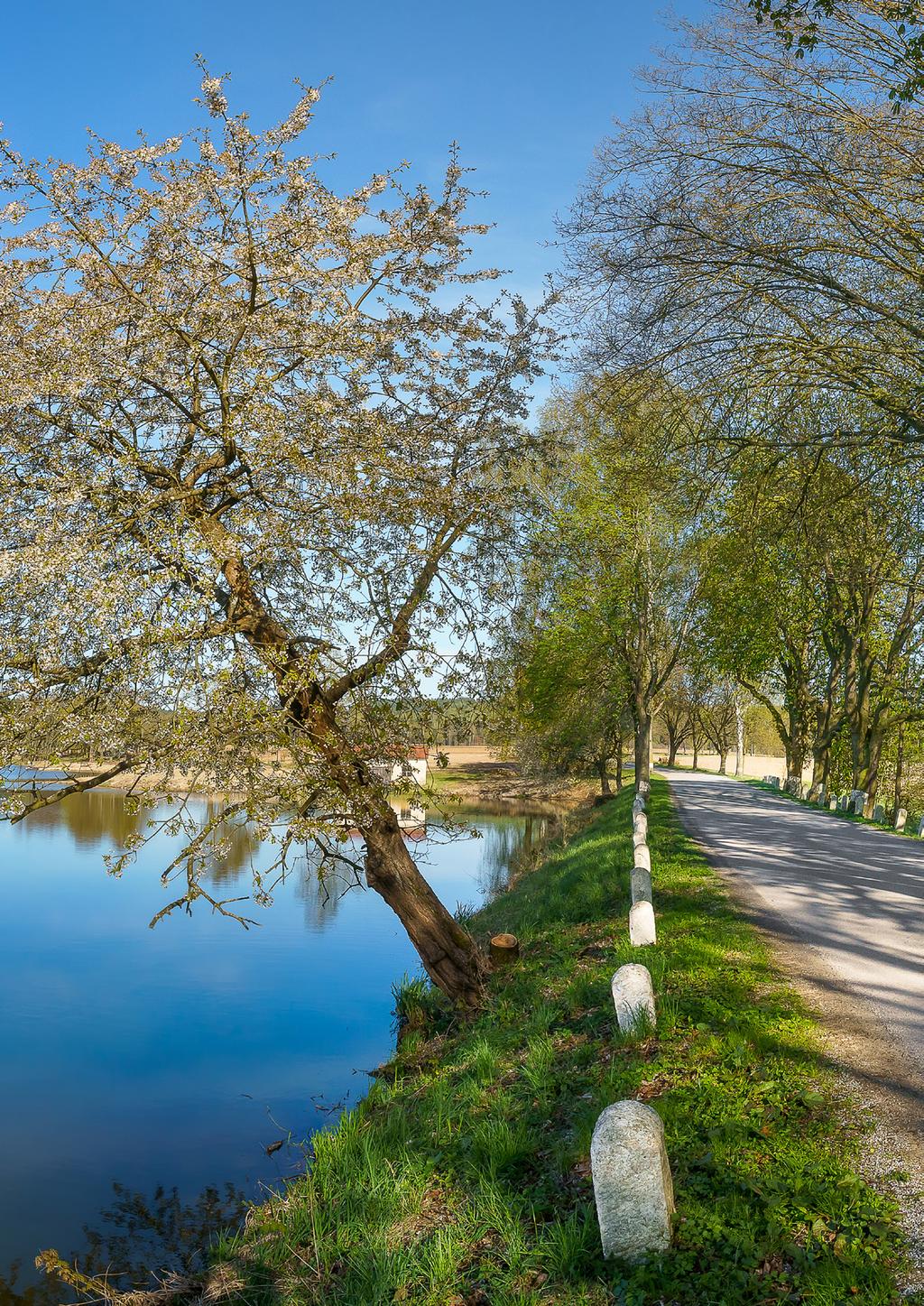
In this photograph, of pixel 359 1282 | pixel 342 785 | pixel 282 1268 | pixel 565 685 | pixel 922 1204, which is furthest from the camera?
pixel 565 685

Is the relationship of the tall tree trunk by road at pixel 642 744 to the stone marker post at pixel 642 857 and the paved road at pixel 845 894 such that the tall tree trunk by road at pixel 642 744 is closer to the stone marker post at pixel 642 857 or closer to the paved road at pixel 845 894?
the paved road at pixel 845 894

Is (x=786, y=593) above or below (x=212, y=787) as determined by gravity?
above

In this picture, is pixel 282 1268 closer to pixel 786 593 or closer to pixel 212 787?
pixel 212 787

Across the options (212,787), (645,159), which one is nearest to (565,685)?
(645,159)

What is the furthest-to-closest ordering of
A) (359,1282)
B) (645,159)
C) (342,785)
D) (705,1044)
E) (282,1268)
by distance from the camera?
(645,159), (342,785), (705,1044), (282,1268), (359,1282)

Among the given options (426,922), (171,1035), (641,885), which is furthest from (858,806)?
(171,1035)

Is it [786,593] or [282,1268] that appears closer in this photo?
[282,1268]

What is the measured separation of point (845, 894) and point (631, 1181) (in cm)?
788

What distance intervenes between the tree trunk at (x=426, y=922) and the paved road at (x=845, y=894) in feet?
11.3

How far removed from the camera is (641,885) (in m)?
9.01

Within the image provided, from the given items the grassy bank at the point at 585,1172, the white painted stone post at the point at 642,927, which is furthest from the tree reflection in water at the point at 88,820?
the grassy bank at the point at 585,1172

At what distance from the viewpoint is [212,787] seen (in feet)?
24.6

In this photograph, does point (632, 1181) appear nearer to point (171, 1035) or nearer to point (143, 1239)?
point (143, 1239)

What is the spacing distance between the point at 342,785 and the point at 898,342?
9334mm
